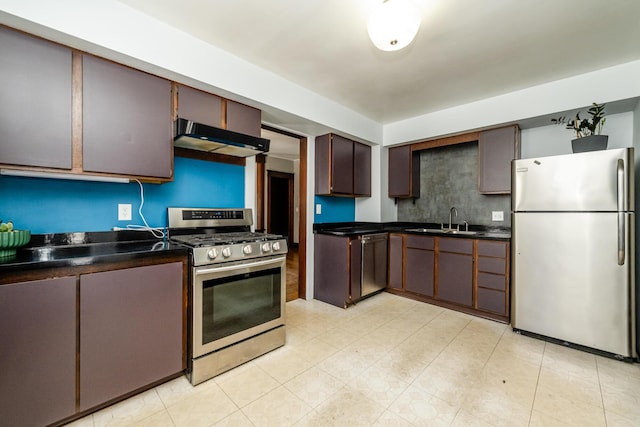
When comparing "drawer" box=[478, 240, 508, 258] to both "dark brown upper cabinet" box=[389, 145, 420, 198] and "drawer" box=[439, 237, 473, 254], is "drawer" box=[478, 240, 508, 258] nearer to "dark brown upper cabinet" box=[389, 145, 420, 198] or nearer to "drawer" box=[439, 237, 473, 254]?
"drawer" box=[439, 237, 473, 254]

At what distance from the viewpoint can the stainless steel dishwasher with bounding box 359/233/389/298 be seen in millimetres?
3342

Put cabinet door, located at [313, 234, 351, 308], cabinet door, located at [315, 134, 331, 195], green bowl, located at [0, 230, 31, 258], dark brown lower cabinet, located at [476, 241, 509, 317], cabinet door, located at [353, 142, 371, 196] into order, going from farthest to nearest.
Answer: cabinet door, located at [353, 142, 371, 196], cabinet door, located at [315, 134, 331, 195], cabinet door, located at [313, 234, 351, 308], dark brown lower cabinet, located at [476, 241, 509, 317], green bowl, located at [0, 230, 31, 258]

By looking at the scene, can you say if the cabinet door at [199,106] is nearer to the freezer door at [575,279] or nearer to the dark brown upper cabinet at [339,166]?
the dark brown upper cabinet at [339,166]

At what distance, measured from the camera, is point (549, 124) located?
296 cm

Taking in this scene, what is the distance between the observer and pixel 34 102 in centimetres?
151

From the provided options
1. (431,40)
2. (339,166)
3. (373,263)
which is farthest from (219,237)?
(431,40)

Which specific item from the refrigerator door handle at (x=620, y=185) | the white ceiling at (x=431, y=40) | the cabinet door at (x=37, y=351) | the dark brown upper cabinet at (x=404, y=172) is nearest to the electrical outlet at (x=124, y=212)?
the cabinet door at (x=37, y=351)

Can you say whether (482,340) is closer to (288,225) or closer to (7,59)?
(7,59)

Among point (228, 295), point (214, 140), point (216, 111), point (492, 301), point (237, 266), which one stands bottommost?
point (492, 301)

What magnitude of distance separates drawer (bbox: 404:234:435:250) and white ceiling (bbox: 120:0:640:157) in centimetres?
167

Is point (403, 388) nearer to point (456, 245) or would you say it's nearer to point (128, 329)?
point (128, 329)

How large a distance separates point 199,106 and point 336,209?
7.42 feet

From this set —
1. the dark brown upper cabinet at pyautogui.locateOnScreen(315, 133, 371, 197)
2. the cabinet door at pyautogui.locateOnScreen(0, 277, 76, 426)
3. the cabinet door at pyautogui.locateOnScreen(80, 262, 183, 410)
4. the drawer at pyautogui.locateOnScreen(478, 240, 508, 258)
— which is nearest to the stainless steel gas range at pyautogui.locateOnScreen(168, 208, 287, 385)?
the cabinet door at pyautogui.locateOnScreen(80, 262, 183, 410)

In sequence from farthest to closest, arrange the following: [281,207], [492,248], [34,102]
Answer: [281,207], [492,248], [34,102]
